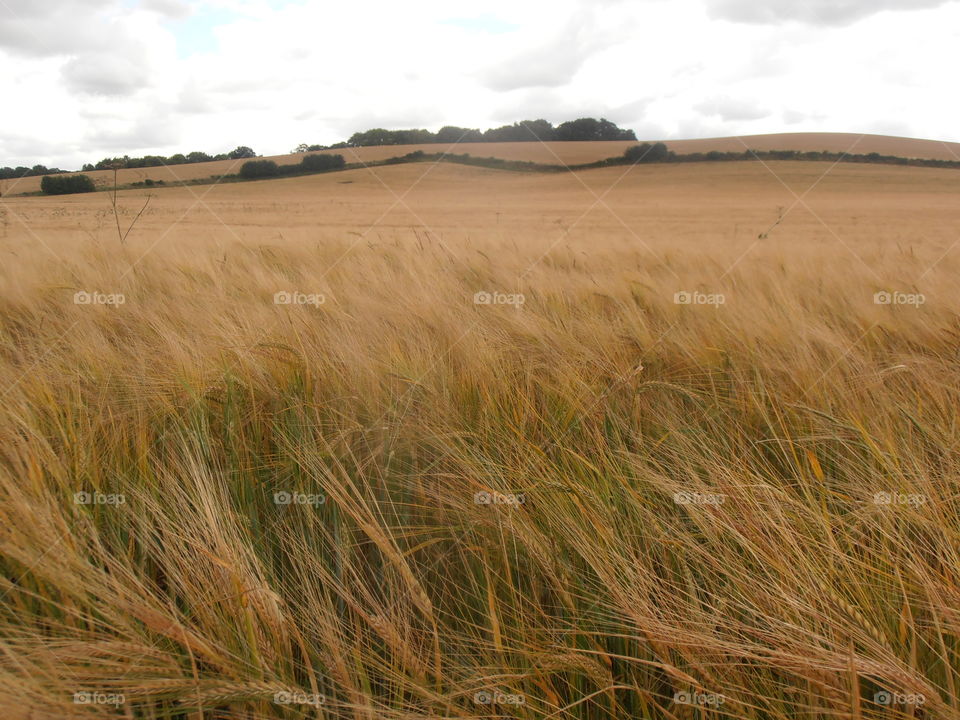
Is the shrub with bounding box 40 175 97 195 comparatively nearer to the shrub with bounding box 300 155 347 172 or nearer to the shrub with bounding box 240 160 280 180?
the shrub with bounding box 300 155 347 172

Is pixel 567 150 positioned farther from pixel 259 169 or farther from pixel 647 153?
pixel 259 169

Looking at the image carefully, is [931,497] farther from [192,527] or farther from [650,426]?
[192,527]

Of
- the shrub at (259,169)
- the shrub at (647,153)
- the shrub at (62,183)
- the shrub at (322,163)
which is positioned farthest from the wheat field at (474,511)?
the shrub at (647,153)

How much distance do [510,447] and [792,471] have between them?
65 centimetres

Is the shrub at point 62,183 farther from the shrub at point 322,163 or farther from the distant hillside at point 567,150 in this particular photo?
the shrub at point 322,163

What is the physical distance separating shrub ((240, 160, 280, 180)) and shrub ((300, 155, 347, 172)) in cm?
94

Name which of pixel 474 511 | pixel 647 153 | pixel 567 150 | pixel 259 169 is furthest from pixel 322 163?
pixel 474 511

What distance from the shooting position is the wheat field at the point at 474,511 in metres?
0.95

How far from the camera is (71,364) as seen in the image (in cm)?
189

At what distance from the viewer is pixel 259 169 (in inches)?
756

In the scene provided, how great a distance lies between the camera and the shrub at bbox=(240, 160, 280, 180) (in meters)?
18.8

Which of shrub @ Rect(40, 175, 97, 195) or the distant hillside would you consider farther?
the distant hillside

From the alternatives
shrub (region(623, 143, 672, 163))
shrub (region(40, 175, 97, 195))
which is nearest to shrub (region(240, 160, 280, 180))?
shrub (region(40, 175, 97, 195))

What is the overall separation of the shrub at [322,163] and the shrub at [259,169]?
0.94 m
